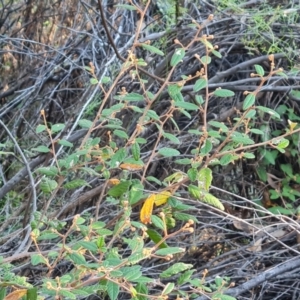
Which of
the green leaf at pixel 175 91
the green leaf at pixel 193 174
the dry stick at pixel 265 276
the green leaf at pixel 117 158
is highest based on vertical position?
the green leaf at pixel 175 91

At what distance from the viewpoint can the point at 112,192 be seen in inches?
63.2

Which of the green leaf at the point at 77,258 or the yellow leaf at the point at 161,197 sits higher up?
the green leaf at the point at 77,258

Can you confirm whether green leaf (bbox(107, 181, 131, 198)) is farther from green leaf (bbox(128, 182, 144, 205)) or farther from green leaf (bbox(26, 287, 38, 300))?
green leaf (bbox(26, 287, 38, 300))

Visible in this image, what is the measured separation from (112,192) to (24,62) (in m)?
2.04

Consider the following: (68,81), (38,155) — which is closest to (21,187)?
(38,155)

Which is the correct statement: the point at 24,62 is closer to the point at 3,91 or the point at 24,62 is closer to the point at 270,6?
the point at 3,91

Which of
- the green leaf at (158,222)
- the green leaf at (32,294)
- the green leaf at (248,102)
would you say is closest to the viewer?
the green leaf at (32,294)

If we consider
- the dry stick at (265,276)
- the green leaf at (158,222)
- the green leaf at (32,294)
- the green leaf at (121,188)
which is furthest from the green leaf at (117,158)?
the dry stick at (265,276)

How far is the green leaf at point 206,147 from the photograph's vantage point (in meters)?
1.51

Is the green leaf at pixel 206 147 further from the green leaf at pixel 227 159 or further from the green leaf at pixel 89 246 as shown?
the green leaf at pixel 89 246

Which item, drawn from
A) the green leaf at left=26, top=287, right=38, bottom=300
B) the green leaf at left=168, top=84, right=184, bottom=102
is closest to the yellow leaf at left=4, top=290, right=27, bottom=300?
the green leaf at left=26, top=287, right=38, bottom=300

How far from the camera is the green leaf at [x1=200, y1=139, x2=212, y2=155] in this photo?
1.51 m

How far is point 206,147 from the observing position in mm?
1520

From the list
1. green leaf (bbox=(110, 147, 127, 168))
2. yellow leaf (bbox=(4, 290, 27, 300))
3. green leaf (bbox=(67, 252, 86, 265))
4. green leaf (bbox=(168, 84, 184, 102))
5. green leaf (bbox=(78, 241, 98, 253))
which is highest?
green leaf (bbox=(168, 84, 184, 102))
